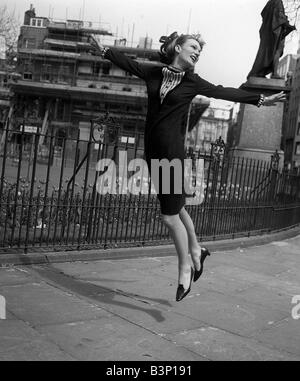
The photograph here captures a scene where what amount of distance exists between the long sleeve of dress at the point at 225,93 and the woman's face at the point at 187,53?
0.56 ft

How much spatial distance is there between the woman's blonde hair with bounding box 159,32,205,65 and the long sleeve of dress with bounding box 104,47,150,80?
189mm

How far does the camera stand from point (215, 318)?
464 cm

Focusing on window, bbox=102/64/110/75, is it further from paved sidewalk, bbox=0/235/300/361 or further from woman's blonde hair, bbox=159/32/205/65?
woman's blonde hair, bbox=159/32/205/65

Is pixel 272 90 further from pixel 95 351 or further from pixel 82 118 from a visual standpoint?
pixel 82 118

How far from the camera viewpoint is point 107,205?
7.52m

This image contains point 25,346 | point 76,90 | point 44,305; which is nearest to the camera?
point 25,346

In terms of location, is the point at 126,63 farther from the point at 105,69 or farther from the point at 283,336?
the point at 105,69

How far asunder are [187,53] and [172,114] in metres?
0.55

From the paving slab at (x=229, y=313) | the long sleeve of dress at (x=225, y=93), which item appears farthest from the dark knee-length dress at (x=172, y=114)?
the paving slab at (x=229, y=313)

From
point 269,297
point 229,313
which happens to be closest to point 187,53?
point 229,313

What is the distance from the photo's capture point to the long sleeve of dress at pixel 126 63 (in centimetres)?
430

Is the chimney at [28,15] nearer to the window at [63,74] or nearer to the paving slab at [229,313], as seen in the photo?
the window at [63,74]

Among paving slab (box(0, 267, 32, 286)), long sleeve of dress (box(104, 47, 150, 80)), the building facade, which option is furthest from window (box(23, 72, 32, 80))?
long sleeve of dress (box(104, 47, 150, 80))
